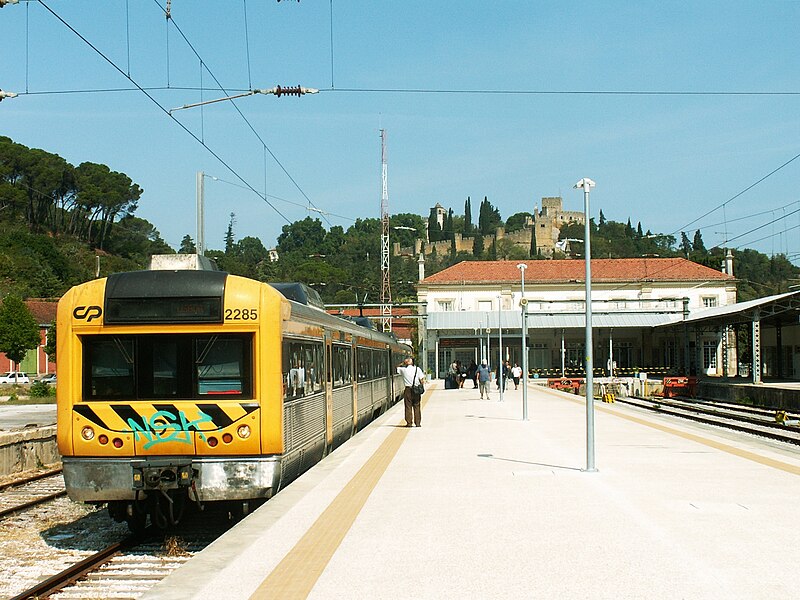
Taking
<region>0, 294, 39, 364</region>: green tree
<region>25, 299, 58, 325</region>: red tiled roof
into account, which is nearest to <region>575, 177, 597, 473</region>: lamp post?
<region>0, 294, 39, 364</region>: green tree

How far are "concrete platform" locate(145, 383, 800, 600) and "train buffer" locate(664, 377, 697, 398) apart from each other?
36.2m

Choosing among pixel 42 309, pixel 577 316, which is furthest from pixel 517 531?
pixel 42 309

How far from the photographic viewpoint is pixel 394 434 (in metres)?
21.1

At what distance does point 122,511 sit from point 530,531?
16.2 feet

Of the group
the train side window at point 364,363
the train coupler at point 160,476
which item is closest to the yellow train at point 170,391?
the train coupler at point 160,476

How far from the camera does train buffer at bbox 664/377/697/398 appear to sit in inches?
2054

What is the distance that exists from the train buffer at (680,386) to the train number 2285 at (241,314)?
44.5m

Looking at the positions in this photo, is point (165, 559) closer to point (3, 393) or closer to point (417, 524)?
point (417, 524)

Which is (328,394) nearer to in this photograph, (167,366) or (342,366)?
(342,366)

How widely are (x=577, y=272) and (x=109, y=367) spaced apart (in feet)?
272

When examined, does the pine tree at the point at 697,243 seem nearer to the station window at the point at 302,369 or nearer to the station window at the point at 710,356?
the station window at the point at 710,356

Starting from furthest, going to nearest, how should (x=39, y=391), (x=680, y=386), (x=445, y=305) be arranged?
(x=445, y=305)
(x=680, y=386)
(x=39, y=391)

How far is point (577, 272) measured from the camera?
91.4 metres

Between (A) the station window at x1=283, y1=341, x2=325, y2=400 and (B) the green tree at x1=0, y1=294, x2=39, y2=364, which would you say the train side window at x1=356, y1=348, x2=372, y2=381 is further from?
(B) the green tree at x1=0, y1=294, x2=39, y2=364
